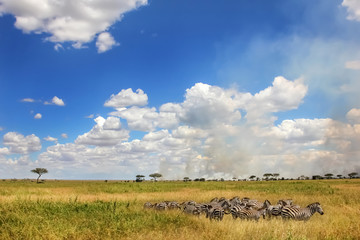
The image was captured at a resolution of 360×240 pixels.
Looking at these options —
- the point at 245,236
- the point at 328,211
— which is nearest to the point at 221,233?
the point at 245,236

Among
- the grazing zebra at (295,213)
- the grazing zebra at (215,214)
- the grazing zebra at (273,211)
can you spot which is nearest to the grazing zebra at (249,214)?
the grazing zebra at (273,211)

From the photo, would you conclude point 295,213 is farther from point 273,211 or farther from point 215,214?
point 215,214

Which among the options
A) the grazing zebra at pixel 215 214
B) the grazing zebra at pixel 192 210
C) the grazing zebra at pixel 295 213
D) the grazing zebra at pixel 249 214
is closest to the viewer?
Answer: the grazing zebra at pixel 215 214

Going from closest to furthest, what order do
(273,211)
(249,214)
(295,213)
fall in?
(249,214) → (295,213) → (273,211)

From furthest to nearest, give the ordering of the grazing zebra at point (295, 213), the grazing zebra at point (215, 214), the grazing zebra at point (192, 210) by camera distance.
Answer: the grazing zebra at point (192, 210) → the grazing zebra at point (295, 213) → the grazing zebra at point (215, 214)

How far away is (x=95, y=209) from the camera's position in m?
16.3

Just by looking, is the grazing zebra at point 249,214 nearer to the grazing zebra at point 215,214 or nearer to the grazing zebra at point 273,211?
the grazing zebra at point 273,211

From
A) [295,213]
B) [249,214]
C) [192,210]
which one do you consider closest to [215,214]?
[192,210]

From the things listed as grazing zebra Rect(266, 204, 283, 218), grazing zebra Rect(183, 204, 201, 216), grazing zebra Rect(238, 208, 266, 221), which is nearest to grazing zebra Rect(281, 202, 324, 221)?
grazing zebra Rect(266, 204, 283, 218)

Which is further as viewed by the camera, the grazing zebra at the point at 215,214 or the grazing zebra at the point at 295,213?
the grazing zebra at the point at 295,213

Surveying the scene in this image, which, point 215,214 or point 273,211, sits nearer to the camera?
point 215,214

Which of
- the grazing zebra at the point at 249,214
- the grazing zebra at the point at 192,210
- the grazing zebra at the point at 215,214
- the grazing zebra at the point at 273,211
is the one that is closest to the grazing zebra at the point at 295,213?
the grazing zebra at the point at 273,211

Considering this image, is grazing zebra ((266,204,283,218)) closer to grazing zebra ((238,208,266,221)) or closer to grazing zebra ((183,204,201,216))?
grazing zebra ((238,208,266,221))

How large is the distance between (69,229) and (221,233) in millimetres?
6071
